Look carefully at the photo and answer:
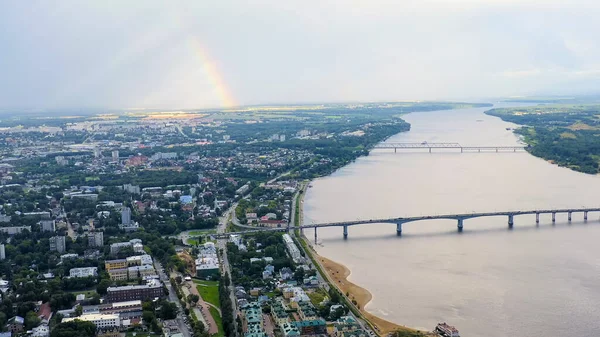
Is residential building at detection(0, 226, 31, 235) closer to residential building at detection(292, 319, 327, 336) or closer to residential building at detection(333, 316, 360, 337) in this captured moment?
Result: residential building at detection(292, 319, 327, 336)

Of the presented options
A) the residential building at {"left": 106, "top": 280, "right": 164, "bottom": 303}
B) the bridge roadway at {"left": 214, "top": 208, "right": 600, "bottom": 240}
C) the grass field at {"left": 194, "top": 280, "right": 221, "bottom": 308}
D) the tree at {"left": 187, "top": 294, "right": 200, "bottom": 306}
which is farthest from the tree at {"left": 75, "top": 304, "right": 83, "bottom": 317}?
the bridge roadway at {"left": 214, "top": 208, "right": 600, "bottom": 240}

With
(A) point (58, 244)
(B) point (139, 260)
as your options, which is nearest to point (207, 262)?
(B) point (139, 260)

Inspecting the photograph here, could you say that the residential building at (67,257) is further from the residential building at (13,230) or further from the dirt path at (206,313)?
the dirt path at (206,313)

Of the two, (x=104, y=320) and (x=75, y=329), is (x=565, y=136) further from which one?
(x=75, y=329)

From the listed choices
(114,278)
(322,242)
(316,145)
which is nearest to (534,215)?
(322,242)

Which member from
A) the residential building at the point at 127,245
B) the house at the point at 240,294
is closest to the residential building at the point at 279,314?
the house at the point at 240,294

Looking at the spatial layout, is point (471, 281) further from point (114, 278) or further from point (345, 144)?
point (345, 144)
